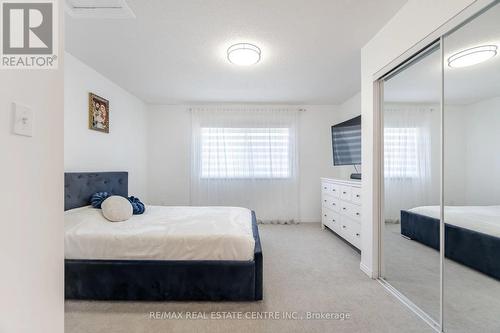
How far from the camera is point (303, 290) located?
7.30ft

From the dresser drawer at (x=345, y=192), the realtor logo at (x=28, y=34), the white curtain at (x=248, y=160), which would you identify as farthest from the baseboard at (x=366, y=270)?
the realtor logo at (x=28, y=34)

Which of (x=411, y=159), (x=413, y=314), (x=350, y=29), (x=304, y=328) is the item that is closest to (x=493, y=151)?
(x=411, y=159)

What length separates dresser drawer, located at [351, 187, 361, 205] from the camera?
303cm

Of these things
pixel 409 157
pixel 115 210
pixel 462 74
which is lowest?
pixel 115 210

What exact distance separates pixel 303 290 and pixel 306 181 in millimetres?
2901

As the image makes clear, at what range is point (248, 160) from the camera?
468 cm

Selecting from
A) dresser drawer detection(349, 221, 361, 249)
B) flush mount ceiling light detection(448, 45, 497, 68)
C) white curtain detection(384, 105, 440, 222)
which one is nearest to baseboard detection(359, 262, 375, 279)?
dresser drawer detection(349, 221, 361, 249)

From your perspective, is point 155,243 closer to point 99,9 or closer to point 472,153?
point 99,9

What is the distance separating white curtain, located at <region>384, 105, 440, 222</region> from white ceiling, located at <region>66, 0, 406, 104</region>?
0.91 metres

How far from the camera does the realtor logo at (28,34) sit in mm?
902

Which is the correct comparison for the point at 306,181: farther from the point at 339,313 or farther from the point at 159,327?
the point at 159,327

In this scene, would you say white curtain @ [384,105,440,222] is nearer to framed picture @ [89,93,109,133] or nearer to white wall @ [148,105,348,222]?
white wall @ [148,105,348,222]

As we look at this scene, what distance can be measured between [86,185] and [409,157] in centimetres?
356

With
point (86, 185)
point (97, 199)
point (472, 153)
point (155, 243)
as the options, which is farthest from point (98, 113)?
point (472, 153)
